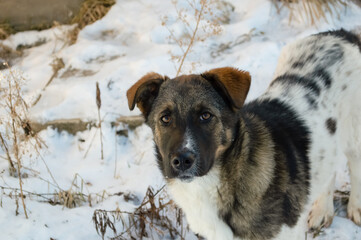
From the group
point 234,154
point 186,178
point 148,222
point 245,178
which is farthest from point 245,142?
point 148,222

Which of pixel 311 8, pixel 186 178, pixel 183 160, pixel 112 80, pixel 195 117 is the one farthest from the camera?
pixel 311 8

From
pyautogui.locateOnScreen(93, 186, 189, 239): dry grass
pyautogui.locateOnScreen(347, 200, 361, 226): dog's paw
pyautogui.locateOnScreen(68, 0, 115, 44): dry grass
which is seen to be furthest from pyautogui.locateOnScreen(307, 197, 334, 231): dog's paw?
pyautogui.locateOnScreen(68, 0, 115, 44): dry grass

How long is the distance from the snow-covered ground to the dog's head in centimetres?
136

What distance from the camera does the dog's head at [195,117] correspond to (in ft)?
9.09

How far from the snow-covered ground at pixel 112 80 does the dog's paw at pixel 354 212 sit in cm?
7

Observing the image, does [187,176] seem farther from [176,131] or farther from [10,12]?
[10,12]

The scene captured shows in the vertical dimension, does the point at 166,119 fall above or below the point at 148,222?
above

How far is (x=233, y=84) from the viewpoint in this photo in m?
2.92

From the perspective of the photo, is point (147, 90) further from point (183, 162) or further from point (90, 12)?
point (90, 12)

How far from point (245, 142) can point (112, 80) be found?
3065 millimetres

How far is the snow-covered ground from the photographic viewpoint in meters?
4.10

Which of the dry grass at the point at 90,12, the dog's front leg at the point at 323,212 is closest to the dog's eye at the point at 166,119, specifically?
the dog's front leg at the point at 323,212

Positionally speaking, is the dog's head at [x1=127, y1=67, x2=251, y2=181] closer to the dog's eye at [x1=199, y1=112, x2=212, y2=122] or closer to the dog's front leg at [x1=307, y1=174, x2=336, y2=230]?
the dog's eye at [x1=199, y1=112, x2=212, y2=122]

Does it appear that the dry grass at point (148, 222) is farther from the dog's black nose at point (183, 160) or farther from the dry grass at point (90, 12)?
the dry grass at point (90, 12)
